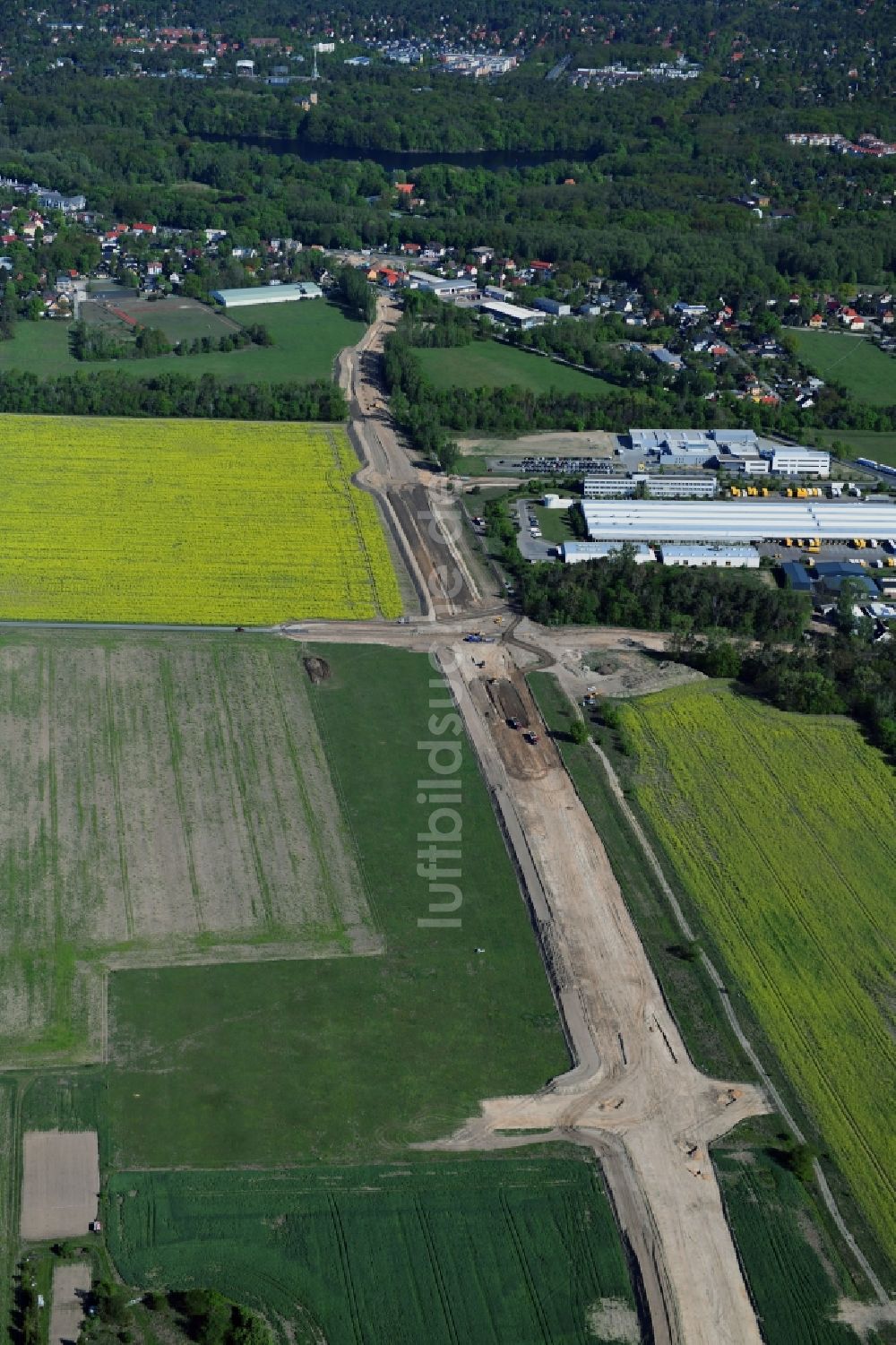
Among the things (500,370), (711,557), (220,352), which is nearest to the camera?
(711,557)

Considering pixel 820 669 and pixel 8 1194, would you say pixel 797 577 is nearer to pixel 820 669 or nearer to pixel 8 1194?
pixel 820 669

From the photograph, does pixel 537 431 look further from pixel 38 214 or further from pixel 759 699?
pixel 38 214

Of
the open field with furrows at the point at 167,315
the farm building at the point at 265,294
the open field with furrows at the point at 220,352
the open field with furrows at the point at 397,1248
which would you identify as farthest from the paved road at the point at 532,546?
the farm building at the point at 265,294

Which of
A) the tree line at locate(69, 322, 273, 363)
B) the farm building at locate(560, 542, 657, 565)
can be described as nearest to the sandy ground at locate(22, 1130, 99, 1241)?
the farm building at locate(560, 542, 657, 565)

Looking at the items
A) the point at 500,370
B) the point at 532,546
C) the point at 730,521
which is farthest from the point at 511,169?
the point at 532,546

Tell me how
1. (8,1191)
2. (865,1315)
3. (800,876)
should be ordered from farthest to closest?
(800,876)
(8,1191)
(865,1315)

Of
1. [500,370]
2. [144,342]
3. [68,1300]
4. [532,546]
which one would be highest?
[68,1300]

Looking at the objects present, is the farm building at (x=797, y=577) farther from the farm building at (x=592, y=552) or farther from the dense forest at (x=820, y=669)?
the farm building at (x=592, y=552)
